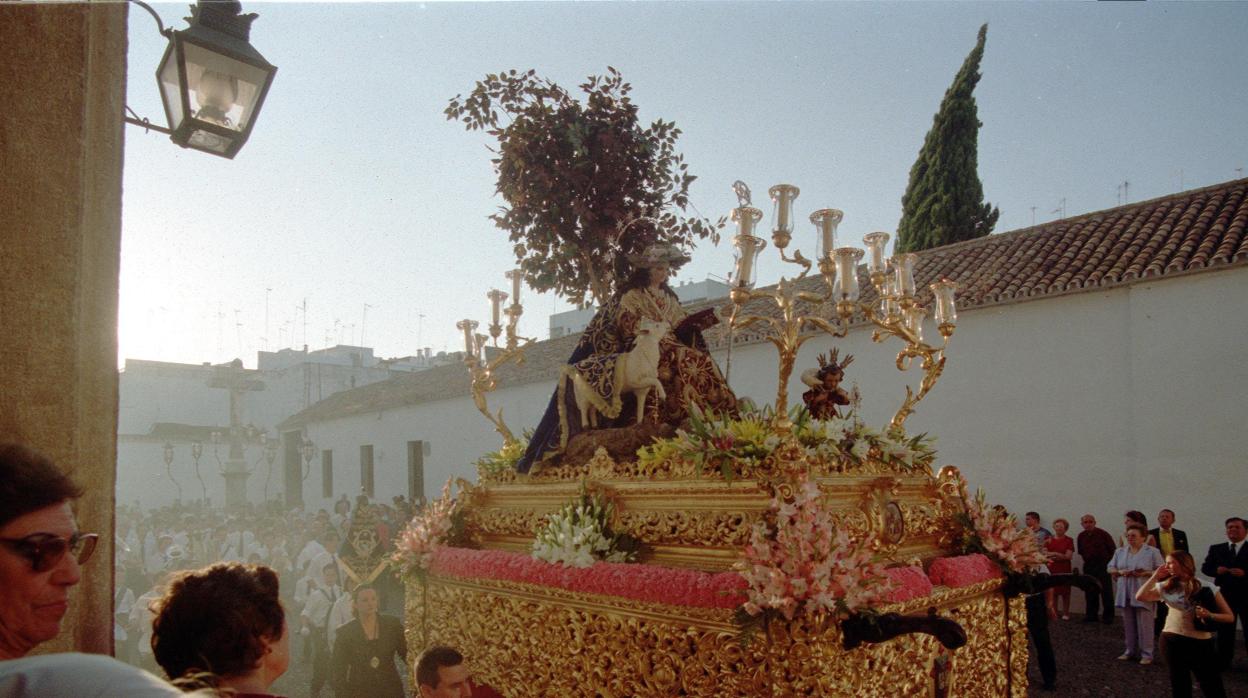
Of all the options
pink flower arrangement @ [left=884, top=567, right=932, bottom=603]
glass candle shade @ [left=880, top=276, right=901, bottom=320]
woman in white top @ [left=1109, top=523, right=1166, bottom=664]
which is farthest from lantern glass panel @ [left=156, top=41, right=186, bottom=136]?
woman in white top @ [left=1109, top=523, right=1166, bottom=664]

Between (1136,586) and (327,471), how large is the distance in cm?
2737

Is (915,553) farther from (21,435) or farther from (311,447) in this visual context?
(311,447)

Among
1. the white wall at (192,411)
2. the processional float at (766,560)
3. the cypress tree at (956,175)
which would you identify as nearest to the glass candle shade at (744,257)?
the processional float at (766,560)

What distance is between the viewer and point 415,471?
26219 mm

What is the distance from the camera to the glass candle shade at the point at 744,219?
166 inches

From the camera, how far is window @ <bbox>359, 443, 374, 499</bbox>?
28453 millimetres

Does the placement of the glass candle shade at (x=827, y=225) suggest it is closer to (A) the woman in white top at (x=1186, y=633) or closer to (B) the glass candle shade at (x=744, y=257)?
(B) the glass candle shade at (x=744, y=257)

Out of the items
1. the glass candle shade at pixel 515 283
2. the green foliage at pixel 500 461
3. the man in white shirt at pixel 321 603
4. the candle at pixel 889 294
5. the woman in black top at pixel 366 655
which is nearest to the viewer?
the candle at pixel 889 294

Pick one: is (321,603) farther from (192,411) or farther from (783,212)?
(192,411)

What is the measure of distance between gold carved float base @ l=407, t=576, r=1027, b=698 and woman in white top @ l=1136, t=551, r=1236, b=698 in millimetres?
2471

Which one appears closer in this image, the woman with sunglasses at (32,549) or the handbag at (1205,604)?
the woman with sunglasses at (32,549)

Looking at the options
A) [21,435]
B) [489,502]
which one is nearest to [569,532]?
[489,502]

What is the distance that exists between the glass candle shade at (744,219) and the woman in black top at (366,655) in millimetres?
3707

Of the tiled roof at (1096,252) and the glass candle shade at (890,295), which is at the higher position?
the tiled roof at (1096,252)
